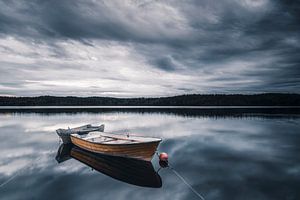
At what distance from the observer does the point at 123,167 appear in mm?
12383

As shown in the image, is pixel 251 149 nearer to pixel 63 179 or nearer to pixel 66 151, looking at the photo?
pixel 63 179

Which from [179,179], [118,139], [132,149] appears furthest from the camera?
[118,139]

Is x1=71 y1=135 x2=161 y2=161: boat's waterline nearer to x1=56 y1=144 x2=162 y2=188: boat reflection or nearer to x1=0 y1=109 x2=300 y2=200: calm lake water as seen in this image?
x1=56 y1=144 x2=162 y2=188: boat reflection

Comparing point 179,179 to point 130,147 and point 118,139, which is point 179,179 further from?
point 118,139

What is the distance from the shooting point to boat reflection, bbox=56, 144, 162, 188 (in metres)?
10.6

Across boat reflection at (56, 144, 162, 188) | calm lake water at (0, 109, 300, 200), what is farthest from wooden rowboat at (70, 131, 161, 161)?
calm lake water at (0, 109, 300, 200)

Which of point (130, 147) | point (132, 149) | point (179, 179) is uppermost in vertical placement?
point (130, 147)

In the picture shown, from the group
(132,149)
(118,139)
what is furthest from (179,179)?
(118,139)

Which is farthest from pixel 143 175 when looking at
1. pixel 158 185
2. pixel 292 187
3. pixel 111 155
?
pixel 292 187

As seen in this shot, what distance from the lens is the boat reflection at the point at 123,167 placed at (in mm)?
10594

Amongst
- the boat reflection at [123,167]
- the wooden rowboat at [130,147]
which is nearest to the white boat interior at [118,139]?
the wooden rowboat at [130,147]

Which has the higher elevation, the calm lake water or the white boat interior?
the white boat interior

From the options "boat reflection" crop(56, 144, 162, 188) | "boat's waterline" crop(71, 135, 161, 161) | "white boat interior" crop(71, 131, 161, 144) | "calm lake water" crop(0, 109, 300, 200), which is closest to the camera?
"calm lake water" crop(0, 109, 300, 200)

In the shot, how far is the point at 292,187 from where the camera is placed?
9.43 m
